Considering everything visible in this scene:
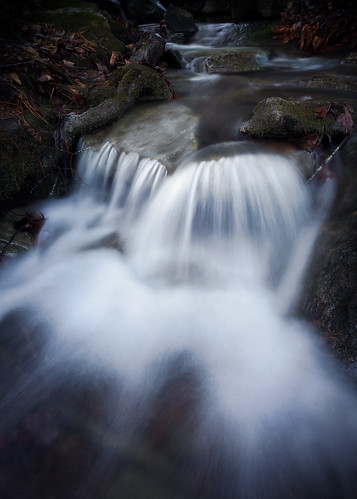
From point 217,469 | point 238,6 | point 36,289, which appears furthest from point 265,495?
point 238,6

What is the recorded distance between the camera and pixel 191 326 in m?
2.73

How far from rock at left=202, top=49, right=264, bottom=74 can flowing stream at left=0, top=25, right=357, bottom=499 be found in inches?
88.6

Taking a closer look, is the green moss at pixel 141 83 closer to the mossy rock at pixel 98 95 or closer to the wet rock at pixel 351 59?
the mossy rock at pixel 98 95

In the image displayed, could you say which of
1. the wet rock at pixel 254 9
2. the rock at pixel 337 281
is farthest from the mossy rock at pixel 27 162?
the wet rock at pixel 254 9

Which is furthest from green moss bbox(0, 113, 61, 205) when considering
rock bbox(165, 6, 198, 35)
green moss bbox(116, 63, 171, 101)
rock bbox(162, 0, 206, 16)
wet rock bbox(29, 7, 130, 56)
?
rock bbox(162, 0, 206, 16)

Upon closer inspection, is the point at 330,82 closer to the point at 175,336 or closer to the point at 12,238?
the point at 175,336

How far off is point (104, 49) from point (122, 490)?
7.05m

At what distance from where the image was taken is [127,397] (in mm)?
2219

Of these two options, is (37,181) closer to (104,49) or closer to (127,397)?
(127,397)

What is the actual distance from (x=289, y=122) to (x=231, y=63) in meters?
3.88

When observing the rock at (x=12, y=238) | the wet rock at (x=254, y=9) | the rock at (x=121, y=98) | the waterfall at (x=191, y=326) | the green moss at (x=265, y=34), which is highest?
the wet rock at (x=254, y=9)

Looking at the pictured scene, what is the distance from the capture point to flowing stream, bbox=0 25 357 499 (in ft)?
5.95

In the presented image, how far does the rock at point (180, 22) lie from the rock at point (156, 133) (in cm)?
698

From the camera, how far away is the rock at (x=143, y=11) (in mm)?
10305
